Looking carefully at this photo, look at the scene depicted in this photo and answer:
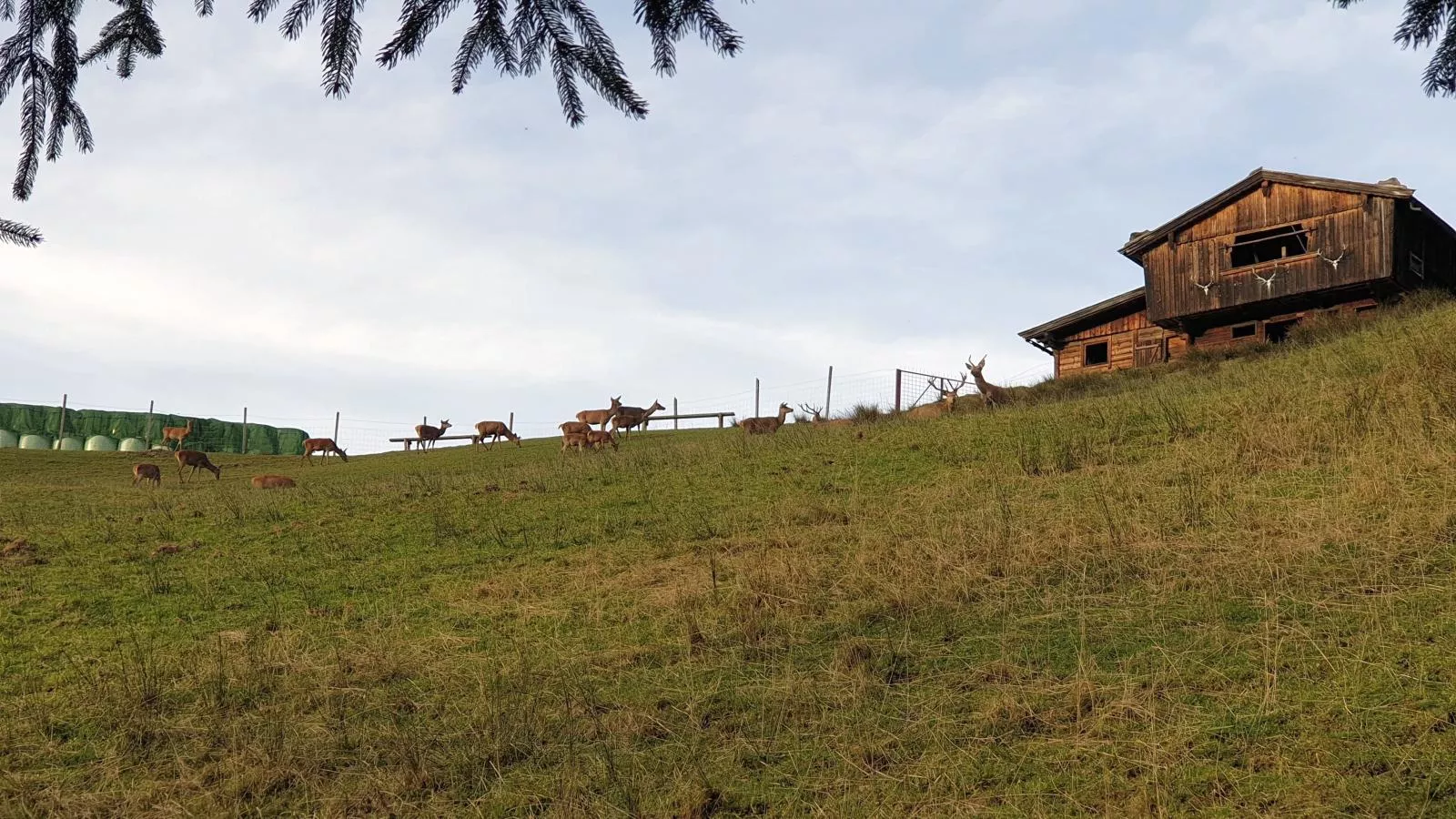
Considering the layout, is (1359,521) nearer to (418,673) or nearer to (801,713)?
(801,713)

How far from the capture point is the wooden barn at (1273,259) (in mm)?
31625

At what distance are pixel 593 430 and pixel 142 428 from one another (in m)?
28.3

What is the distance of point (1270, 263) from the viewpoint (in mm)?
33438

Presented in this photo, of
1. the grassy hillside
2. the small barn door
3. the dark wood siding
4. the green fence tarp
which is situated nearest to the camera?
the grassy hillside

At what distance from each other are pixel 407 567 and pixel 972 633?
703cm

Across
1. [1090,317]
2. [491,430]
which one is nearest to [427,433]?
[491,430]

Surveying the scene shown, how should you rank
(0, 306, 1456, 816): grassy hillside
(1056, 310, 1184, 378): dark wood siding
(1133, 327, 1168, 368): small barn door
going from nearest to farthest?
(0, 306, 1456, 816): grassy hillside → (1133, 327, 1168, 368): small barn door → (1056, 310, 1184, 378): dark wood siding

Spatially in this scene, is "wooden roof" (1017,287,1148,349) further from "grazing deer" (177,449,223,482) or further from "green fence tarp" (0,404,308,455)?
"green fence tarp" (0,404,308,455)

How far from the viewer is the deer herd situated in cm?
Result: 2766

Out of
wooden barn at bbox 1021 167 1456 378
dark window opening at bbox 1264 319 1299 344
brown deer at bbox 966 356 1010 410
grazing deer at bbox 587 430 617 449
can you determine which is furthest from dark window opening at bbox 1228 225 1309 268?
grazing deer at bbox 587 430 617 449

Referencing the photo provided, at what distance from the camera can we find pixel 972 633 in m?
8.38

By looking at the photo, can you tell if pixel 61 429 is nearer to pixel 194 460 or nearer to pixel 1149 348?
pixel 194 460

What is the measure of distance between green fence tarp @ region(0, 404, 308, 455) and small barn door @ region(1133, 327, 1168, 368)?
37423mm

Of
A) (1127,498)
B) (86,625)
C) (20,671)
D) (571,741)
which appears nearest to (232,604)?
(86,625)
